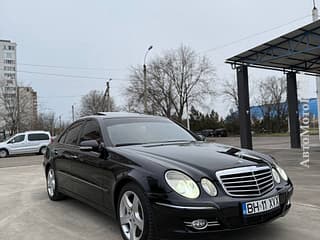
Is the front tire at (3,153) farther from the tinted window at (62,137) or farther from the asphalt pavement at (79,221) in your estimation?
the tinted window at (62,137)

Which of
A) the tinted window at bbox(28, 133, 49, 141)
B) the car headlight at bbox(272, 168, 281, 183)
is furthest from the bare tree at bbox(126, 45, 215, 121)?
the car headlight at bbox(272, 168, 281, 183)

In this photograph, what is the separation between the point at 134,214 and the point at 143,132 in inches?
58.4

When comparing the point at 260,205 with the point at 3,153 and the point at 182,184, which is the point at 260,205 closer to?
the point at 182,184

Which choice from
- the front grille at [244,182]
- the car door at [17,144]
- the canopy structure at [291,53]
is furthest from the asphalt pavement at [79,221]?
the car door at [17,144]

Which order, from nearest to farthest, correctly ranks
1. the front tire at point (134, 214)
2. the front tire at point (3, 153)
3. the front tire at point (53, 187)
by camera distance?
the front tire at point (134, 214) → the front tire at point (53, 187) → the front tire at point (3, 153)

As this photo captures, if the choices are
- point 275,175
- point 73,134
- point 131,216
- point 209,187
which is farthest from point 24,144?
point 209,187

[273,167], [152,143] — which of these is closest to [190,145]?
[152,143]

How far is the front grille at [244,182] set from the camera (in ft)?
11.9

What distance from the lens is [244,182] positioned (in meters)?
3.71

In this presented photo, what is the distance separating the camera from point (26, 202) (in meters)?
6.87

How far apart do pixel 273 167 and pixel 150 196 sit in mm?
1552

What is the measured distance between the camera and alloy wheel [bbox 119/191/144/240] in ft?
12.8

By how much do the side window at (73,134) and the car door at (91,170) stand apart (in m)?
0.30

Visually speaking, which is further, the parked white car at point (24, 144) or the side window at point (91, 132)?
the parked white car at point (24, 144)
